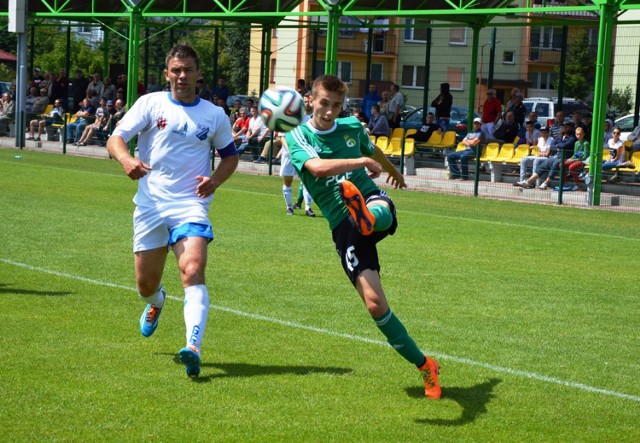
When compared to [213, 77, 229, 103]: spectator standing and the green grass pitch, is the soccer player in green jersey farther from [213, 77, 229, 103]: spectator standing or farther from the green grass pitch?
[213, 77, 229, 103]: spectator standing

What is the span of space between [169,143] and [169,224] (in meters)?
0.53

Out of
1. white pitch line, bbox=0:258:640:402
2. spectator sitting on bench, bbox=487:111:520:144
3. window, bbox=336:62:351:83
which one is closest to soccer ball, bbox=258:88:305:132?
white pitch line, bbox=0:258:640:402

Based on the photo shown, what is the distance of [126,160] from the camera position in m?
6.77

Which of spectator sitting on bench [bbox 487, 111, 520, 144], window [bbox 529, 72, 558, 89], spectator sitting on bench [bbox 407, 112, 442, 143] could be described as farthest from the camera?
window [bbox 529, 72, 558, 89]

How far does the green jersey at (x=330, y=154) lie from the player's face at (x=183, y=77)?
76 centimetres

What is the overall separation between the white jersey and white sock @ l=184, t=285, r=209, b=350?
648 millimetres

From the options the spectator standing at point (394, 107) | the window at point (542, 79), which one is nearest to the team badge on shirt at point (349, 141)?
the spectator standing at point (394, 107)

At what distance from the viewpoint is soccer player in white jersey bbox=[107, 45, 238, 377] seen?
22.8ft

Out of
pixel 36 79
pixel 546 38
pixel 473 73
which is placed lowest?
pixel 36 79

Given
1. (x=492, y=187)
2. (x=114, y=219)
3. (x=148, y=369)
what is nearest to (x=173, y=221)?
(x=148, y=369)

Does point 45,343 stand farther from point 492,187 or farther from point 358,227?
point 492,187

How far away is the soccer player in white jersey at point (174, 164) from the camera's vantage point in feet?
22.8

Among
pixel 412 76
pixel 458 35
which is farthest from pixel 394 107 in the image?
pixel 458 35

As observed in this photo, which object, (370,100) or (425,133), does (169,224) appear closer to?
(425,133)
